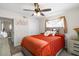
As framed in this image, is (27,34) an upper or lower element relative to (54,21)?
lower

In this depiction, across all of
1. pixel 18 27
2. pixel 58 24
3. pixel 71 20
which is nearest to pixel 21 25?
pixel 18 27

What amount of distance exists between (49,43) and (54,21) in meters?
0.33

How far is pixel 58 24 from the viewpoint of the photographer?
1.16m

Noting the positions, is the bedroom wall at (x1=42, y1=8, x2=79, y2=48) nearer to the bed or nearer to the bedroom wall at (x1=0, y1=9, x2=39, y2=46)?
the bed

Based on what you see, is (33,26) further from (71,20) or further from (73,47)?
(73,47)

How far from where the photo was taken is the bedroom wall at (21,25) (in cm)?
109

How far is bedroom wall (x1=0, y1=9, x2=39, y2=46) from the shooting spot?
3.56 feet

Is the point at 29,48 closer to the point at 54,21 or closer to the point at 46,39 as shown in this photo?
the point at 46,39

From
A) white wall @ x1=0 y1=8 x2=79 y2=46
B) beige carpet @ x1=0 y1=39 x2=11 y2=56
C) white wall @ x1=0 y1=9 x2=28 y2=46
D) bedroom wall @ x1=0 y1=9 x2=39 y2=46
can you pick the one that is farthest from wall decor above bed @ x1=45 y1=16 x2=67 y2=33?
beige carpet @ x1=0 y1=39 x2=11 y2=56

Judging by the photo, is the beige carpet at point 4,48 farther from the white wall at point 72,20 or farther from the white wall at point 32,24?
the white wall at point 72,20

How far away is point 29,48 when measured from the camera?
111 cm

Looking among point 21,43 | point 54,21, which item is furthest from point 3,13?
point 54,21

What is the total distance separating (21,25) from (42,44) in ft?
1.28

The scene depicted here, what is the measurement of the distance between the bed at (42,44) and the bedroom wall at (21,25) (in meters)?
0.07
